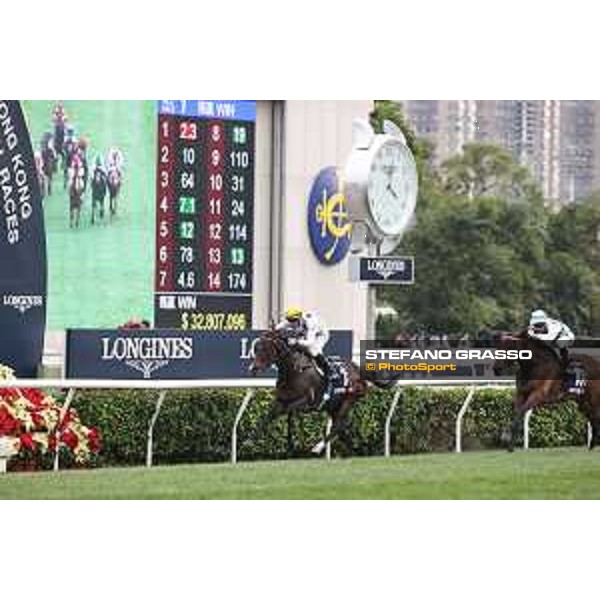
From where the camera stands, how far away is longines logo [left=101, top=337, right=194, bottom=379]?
9.46m

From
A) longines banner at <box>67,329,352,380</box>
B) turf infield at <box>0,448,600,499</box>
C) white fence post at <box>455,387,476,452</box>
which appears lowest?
turf infield at <box>0,448,600,499</box>

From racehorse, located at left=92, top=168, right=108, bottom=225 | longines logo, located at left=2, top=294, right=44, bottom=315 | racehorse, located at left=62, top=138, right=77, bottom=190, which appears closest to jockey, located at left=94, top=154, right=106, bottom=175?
racehorse, located at left=92, top=168, right=108, bottom=225

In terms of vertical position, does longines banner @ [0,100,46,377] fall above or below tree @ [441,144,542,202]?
below

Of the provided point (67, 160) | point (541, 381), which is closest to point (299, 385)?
point (541, 381)

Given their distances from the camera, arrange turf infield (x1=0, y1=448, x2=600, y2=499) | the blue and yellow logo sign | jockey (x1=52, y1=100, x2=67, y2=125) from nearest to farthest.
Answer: turf infield (x1=0, y1=448, x2=600, y2=499), jockey (x1=52, y1=100, x2=67, y2=125), the blue and yellow logo sign

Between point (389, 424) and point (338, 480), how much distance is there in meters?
0.94

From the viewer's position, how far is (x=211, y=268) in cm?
1038

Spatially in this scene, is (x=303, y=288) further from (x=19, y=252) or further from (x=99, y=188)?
(x=19, y=252)

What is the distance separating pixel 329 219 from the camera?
34.2 feet

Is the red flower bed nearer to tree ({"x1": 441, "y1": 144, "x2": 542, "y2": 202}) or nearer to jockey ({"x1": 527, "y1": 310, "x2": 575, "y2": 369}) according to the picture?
jockey ({"x1": 527, "y1": 310, "x2": 575, "y2": 369})

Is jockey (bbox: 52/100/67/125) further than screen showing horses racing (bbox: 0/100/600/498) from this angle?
Yes

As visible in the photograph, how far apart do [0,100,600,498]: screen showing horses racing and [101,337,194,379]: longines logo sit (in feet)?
0.04

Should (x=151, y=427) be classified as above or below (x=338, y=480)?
above
